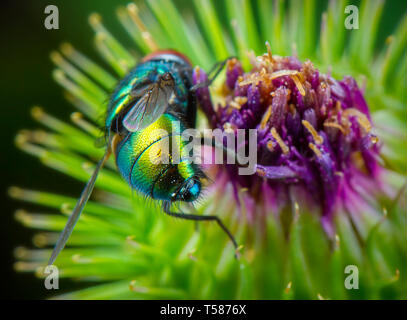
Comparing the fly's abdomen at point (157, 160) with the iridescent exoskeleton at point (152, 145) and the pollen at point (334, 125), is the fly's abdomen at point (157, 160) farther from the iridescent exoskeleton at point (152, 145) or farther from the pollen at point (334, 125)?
the pollen at point (334, 125)

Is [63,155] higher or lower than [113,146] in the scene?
higher

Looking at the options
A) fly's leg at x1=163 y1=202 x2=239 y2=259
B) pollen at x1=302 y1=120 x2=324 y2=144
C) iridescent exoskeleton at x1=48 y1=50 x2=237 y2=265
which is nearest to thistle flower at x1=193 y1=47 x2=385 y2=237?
pollen at x1=302 y1=120 x2=324 y2=144

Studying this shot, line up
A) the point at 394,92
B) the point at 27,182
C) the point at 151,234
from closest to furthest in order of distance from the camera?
the point at 151,234 < the point at 394,92 < the point at 27,182

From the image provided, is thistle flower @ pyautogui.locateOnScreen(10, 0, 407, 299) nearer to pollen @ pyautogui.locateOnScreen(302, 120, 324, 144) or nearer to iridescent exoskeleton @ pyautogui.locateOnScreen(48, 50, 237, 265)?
pollen @ pyautogui.locateOnScreen(302, 120, 324, 144)

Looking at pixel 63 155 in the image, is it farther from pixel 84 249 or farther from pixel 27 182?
pixel 27 182

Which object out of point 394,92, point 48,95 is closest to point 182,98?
point 394,92

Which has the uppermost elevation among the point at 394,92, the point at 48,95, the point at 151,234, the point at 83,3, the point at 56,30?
the point at 83,3

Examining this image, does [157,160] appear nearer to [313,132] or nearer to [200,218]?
[200,218]

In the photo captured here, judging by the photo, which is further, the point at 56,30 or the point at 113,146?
the point at 56,30

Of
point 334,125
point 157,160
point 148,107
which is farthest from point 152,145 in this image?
point 334,125
